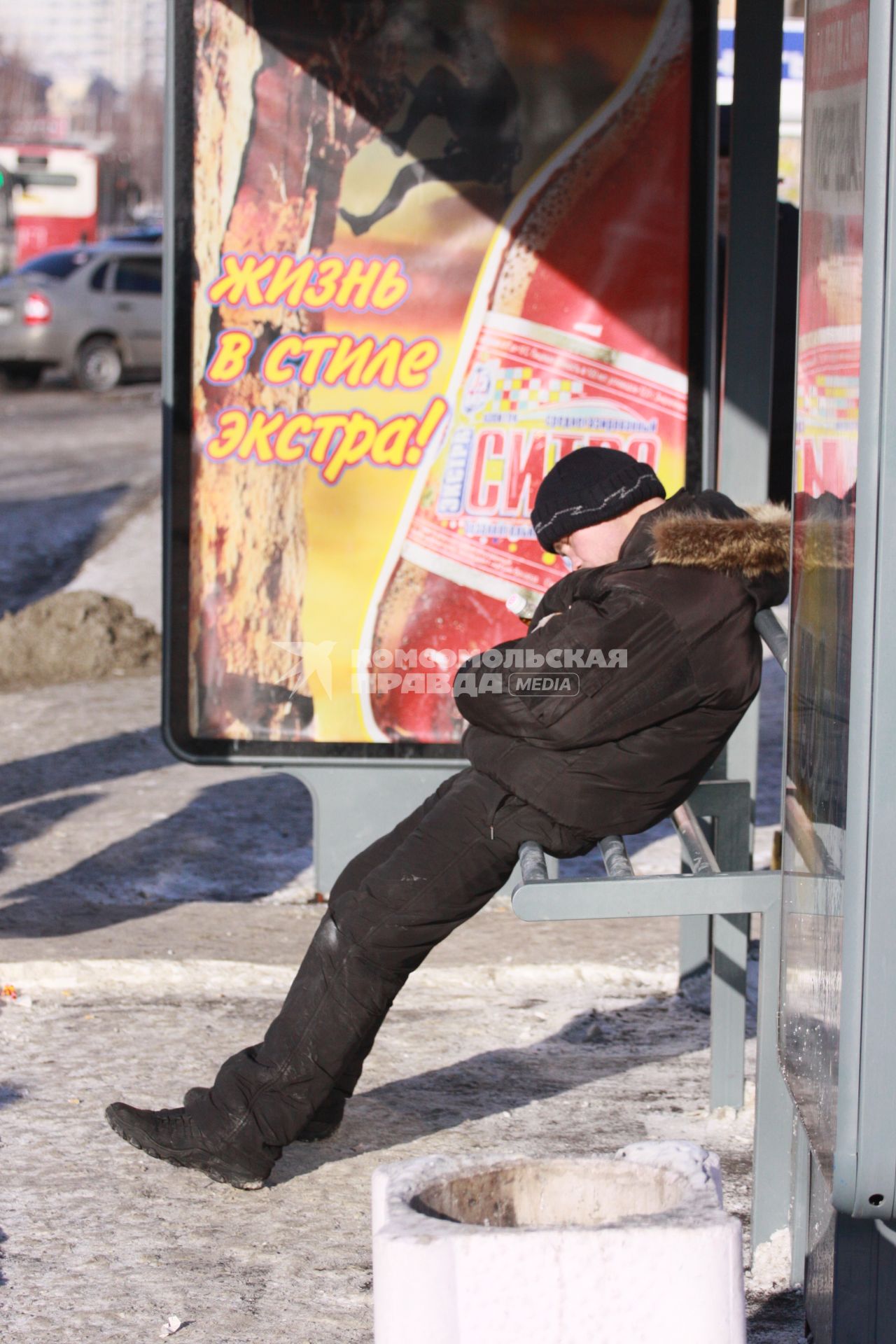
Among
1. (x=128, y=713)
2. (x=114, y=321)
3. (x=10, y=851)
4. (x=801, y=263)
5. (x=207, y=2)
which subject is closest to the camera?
(x=801, y=263)

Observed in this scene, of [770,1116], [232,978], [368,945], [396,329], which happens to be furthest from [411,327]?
[770,1116]

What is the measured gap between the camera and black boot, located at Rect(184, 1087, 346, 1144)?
320 centimetres

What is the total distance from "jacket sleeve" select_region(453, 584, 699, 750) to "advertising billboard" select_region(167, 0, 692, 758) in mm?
1863

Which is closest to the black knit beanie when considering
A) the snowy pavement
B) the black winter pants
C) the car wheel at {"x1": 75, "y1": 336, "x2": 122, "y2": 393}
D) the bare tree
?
the black winter pants

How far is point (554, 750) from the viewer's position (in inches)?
113

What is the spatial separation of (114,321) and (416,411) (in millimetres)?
15438

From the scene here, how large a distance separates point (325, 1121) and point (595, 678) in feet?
3.67

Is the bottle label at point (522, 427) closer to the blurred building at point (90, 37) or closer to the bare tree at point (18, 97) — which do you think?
the bare tree at point (18, 97)

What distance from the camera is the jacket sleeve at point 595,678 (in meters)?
2.76

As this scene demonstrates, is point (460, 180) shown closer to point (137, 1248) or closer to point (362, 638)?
point (362, 638)

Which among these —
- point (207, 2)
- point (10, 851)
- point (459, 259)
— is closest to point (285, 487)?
point (459, 259)

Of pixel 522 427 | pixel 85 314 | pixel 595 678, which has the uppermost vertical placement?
pixel 85 314

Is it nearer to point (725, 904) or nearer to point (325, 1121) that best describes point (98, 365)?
point (325, 1121)

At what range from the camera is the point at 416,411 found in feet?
15.2
